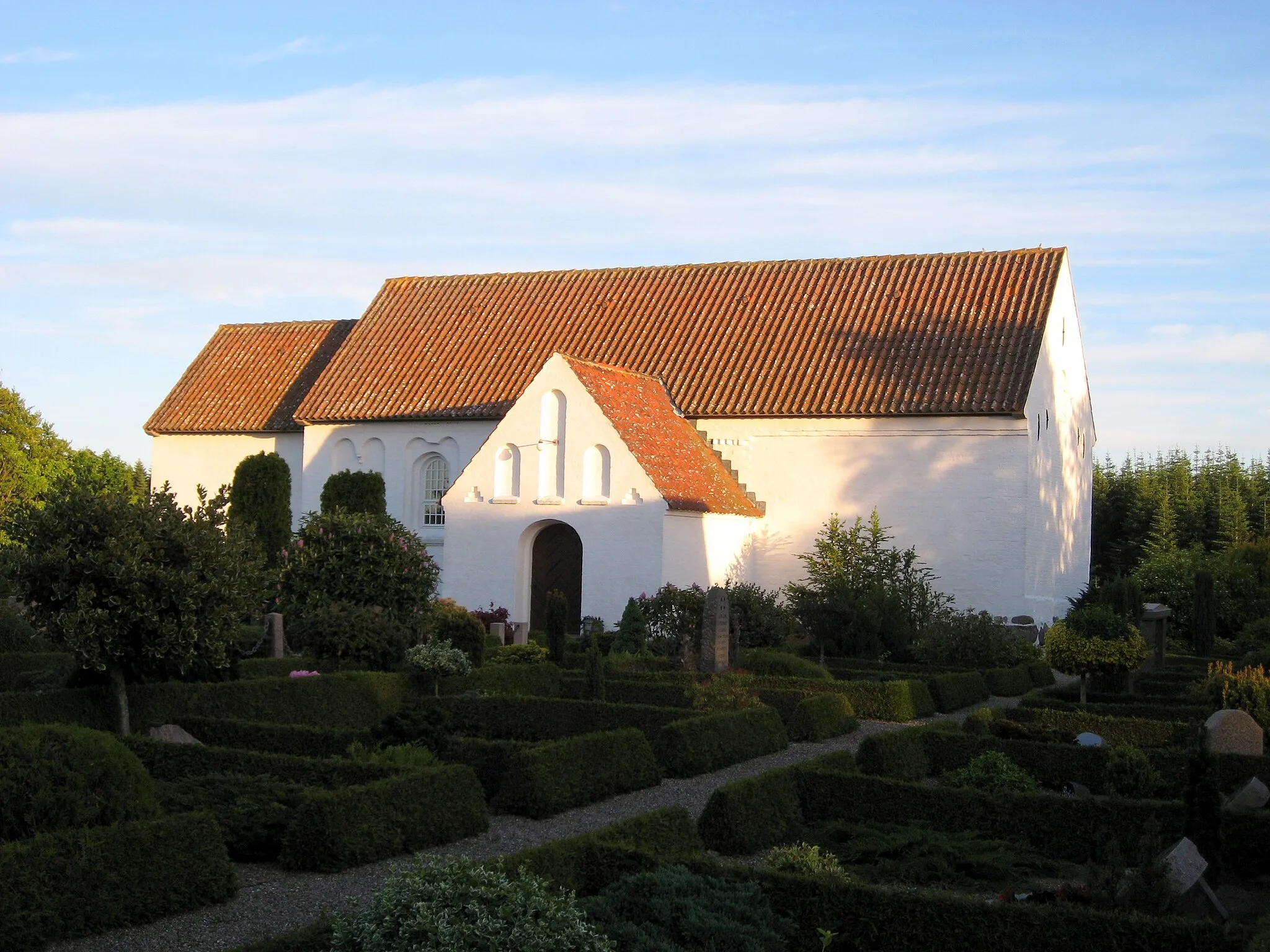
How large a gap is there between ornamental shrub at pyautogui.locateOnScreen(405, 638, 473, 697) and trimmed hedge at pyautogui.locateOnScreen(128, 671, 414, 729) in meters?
0.28

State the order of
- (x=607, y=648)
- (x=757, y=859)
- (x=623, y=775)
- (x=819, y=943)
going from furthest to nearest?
(x=607, y=648), (x=623, y=775), (x=757, y=859), (x=819, y=943)

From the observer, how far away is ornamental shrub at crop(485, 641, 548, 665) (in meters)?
19.5

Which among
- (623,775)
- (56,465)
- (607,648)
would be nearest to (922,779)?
(623,775)

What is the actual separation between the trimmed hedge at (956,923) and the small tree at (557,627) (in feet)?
40.5

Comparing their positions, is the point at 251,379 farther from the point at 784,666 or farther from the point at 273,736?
the point at 273,736

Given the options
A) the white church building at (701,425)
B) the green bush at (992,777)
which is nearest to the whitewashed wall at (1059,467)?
the white church building at (701,425)

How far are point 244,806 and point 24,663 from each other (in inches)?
388

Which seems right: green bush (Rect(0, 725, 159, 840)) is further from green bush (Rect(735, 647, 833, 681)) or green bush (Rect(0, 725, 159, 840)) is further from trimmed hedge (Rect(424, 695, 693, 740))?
green bush (Rect(735, 647, 833, 681))

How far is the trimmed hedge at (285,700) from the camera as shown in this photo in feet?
42.2

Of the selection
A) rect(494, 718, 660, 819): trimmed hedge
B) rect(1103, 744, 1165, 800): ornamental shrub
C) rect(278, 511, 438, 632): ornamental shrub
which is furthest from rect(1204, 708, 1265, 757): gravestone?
rect(278, 511, 438, 632): ornamental shrub

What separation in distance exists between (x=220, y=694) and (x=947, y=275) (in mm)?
20512

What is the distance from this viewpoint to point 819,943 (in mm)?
7090

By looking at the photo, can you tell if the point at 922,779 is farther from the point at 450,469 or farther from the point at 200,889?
the point at 450,469

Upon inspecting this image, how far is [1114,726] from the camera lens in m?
14.4
